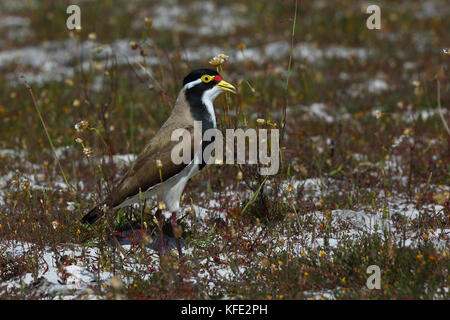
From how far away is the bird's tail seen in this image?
5.27 m

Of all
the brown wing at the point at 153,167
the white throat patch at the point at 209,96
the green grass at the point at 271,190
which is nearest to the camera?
the green grass at the point at 271,190

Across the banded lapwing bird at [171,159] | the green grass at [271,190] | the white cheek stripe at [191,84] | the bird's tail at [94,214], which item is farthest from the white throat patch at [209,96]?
the bird's tail at [94,214]

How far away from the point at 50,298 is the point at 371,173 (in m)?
4.58

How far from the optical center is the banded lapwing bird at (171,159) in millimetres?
5249

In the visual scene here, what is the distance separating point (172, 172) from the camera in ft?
17.1

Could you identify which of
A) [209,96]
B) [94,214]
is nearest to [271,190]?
[209,96]

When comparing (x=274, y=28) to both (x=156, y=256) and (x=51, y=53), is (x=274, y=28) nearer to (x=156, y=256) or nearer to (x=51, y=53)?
(x=51, y=53)

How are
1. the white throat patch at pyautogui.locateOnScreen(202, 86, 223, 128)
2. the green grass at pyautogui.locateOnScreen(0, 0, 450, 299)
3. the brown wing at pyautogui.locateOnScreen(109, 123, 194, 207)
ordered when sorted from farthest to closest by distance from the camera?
1. the white throat patch at pyautogui.locateOnScreen(202, 86, 223, 128)
2. the brown wing at pyautogui.locateOnScreen(109, 123, 194, 207)
3. the green grass at pyautogui.locateOnScreen(0, 0, 450, 299)

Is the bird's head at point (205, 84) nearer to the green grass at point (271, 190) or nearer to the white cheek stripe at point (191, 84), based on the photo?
the white cheek stripe at point (191, 84)

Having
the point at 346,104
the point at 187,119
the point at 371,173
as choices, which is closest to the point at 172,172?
the point at 187,119

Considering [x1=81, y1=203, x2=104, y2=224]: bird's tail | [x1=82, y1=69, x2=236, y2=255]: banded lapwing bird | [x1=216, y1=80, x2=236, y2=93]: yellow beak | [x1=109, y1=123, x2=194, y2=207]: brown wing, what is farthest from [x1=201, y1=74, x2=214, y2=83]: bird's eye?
[x1=81, y1=203, x2=104, y2=224]: bird's tail

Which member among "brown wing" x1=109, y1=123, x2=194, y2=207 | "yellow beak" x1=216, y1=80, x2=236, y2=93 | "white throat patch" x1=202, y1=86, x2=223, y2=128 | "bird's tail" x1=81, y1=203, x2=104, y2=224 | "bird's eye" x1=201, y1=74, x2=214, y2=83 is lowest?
"bird's tail" x1=81, y1=203, x2=104, y2=224

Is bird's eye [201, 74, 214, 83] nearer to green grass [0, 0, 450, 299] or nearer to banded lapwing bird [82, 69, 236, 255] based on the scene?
banded lapwing bird [82, 69, 236, 255]

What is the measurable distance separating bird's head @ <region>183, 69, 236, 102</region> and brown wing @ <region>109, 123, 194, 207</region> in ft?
1.20
